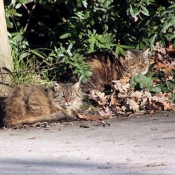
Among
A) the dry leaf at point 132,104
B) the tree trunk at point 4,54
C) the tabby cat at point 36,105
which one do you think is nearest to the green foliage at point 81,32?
the tree trunk at point 4,54

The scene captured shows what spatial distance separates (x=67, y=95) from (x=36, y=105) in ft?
2.66

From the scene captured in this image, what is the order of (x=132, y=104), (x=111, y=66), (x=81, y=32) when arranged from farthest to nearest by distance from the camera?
(x=111, y=66) → (x=81, y=32) → (x=132, y=104)

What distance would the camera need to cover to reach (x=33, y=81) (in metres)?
10.8

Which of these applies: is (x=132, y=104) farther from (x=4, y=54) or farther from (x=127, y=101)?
(x=4, y=54)

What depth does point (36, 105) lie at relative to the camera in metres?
9.27

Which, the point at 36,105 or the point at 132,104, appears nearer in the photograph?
the point at 36,105

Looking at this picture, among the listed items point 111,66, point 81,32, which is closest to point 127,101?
point 111,66

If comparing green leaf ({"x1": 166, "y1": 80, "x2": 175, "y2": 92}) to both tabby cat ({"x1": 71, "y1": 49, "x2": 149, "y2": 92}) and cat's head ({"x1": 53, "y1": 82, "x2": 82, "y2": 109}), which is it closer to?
tabby cat ({"x1": 71, "y1": 49, "x2": 149, "y2": 92})

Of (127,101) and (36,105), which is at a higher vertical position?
(36,105)

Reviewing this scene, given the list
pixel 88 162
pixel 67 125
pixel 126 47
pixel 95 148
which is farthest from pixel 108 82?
pixel 88 162

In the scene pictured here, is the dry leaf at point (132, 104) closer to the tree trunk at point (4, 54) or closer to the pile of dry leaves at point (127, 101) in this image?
the pile of dry leaves at point (127, 101)

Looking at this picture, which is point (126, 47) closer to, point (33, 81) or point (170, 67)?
point (170, 67)

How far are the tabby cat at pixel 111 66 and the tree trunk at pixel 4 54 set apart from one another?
139 centimetres

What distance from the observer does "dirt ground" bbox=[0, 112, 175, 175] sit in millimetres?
6047
